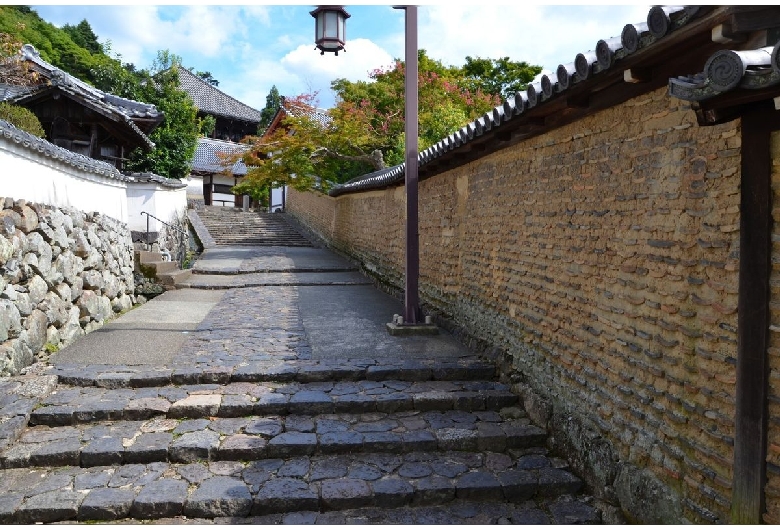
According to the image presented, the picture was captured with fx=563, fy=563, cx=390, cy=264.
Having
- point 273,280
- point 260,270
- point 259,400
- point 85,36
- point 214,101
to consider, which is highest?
point 85,36

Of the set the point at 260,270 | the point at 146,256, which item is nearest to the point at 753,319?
the point at 146,256

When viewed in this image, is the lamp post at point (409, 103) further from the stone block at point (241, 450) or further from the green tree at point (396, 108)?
the green tree at point (396, 108)

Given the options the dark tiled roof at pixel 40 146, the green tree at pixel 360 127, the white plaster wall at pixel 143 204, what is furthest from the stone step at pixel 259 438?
the green tree at pixel 360 127

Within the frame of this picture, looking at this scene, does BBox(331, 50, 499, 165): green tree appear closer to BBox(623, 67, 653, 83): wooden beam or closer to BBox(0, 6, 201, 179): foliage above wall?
BBox(0, 6, 201, 179): foliage above wall

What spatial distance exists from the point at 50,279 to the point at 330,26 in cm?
483

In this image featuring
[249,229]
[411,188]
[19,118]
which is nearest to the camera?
[411,188]

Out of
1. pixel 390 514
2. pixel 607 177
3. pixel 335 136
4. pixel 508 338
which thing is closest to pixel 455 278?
pixel 508 338

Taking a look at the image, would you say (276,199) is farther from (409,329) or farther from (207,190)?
(409,329)

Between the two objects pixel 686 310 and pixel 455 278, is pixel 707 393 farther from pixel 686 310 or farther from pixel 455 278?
pixel 455 278

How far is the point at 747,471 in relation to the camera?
285cm

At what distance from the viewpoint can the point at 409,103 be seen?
786cm

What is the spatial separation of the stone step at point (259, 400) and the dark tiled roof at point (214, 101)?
41180 millimetres

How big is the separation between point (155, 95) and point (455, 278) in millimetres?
18250

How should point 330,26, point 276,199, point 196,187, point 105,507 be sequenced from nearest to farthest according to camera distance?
1. point 105,507
2. point 330,26
3. point 276,199
4. point 196,187
